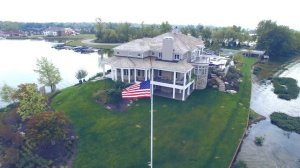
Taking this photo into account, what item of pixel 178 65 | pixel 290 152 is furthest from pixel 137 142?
pixel 290 152

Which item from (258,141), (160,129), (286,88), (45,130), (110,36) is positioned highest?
(110,36)

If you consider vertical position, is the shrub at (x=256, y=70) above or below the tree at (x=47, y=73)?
below

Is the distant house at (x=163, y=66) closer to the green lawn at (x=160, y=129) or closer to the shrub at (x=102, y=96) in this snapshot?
the green lawn at (x=160, y=129)

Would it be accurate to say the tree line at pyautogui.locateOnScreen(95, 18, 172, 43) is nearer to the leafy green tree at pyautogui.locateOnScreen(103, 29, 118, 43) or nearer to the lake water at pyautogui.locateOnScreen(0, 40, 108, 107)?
the leafy green tree at pyautogui.locateOnScreen(103, 29, 118, 43)

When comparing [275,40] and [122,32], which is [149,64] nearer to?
[275,40]

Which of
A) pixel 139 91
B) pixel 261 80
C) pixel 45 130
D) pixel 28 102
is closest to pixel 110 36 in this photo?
pixel 261 80

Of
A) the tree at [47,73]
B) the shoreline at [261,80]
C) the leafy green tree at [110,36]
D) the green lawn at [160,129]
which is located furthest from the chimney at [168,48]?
the leafy green tree at [110,36]
